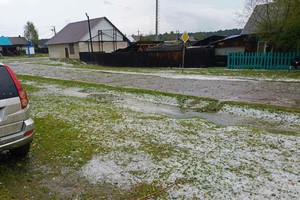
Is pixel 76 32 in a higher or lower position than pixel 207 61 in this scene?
higher

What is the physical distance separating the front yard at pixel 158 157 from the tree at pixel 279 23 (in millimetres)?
10930

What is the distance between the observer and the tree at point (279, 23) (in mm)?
15523

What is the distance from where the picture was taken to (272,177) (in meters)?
3.64

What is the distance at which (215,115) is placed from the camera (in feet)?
23.6

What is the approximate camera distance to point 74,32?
42.1 metres

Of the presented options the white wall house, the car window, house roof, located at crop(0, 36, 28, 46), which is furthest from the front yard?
house roof, located at crop(0, 36, 28, 46)

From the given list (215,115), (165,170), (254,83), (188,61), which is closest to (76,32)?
(188,61)

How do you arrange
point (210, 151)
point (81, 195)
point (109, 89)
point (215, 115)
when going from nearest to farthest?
point (81, 195)
point (210, 151)
point (215, 115)
point (109, 89)

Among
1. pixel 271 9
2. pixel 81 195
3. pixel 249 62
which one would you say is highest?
pixel 271 9

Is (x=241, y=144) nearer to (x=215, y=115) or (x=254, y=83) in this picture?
(x=215, y=115)

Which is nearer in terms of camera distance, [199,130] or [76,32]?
[199,130]

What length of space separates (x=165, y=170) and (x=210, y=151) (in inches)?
42.0

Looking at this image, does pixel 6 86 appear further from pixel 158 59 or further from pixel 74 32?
pixel 74 32

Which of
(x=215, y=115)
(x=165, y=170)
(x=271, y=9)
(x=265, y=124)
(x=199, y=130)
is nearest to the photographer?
(x=165, y=170)
